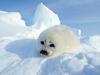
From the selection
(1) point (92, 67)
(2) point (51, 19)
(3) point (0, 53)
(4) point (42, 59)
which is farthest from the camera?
(2) point (51, 19)

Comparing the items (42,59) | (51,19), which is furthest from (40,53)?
(51,19)

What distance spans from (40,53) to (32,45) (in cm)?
60

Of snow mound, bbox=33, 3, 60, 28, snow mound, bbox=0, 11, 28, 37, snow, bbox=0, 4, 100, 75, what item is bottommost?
snow, bbox=0, 4, 100, 75

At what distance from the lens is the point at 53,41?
5.91 metres

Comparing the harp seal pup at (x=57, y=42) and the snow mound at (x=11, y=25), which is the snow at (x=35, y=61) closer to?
the harp seal pup at (x=57, y=42)

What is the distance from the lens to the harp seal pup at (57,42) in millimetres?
5691

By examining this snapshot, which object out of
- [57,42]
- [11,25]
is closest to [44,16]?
[11,25]

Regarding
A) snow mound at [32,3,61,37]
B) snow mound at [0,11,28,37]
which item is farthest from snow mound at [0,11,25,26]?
snow mound at [32,3,61,37]

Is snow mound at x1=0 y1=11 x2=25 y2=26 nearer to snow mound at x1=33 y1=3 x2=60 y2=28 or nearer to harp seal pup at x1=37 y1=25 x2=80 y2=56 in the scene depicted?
snow mound at x1=33 y1=3 x2=60 y2=28

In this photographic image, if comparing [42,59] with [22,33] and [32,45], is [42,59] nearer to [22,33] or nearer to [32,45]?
[32,45]

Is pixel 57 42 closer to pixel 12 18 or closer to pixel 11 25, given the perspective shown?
pixel 11 25

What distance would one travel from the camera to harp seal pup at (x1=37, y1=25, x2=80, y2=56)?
18.7 ft

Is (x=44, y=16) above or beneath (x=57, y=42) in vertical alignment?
above

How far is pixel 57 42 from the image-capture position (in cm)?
594
